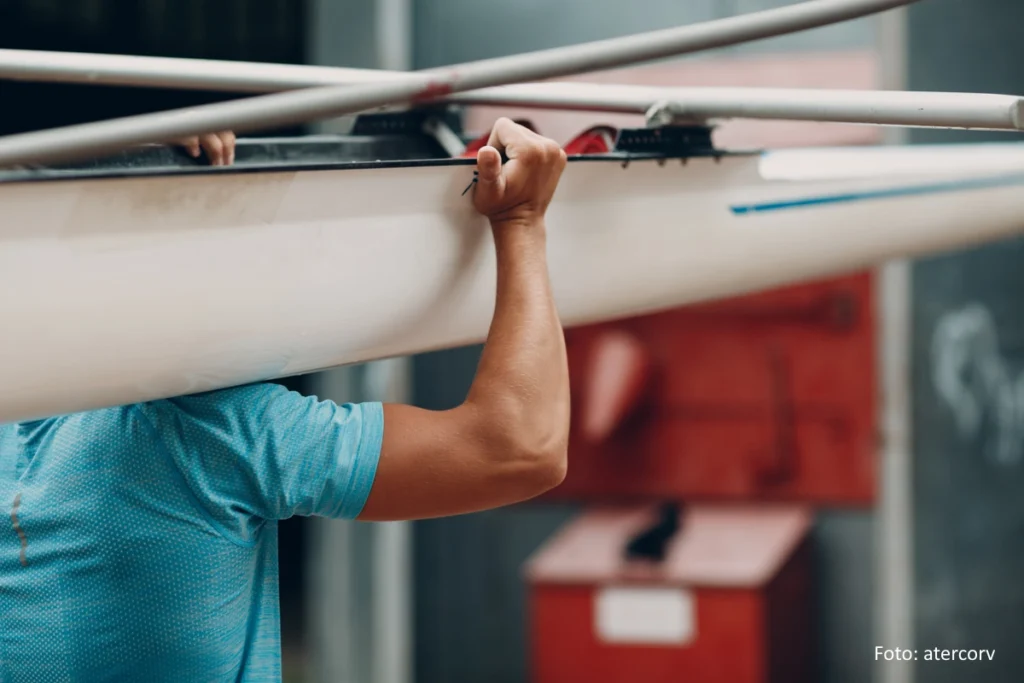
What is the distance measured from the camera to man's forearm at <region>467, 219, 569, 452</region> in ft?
3.37

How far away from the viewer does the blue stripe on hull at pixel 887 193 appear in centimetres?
145

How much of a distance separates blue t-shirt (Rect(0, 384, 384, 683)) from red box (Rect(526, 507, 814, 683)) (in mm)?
1389

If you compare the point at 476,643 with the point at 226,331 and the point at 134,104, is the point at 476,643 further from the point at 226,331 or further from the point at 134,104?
the point at 226,331

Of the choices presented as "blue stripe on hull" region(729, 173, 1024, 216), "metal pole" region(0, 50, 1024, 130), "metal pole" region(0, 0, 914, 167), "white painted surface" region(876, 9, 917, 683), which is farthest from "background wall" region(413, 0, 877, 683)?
"metal pole" region(0, 0, 914, 167)

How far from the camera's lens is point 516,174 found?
3.49ft

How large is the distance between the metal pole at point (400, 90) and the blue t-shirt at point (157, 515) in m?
0.24

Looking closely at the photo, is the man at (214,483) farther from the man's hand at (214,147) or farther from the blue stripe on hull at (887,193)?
the blue stripe on hull at (887,193)

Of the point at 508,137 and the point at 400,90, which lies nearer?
the point at 400,90

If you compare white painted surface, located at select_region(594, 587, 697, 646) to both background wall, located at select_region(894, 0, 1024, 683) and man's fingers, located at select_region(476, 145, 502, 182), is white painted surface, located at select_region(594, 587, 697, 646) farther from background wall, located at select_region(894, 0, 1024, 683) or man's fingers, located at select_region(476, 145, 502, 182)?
man's fingers, located at select_region(476, 145, 502, 182)

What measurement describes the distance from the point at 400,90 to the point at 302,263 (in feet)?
0.60

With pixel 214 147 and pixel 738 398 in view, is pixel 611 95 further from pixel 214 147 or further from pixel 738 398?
pixel 738 398

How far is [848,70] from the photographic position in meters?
2.56

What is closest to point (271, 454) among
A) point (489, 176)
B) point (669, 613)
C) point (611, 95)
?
point (489, 176)

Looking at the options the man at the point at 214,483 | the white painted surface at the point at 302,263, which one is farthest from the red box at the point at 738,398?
the man at the point at 214,483
